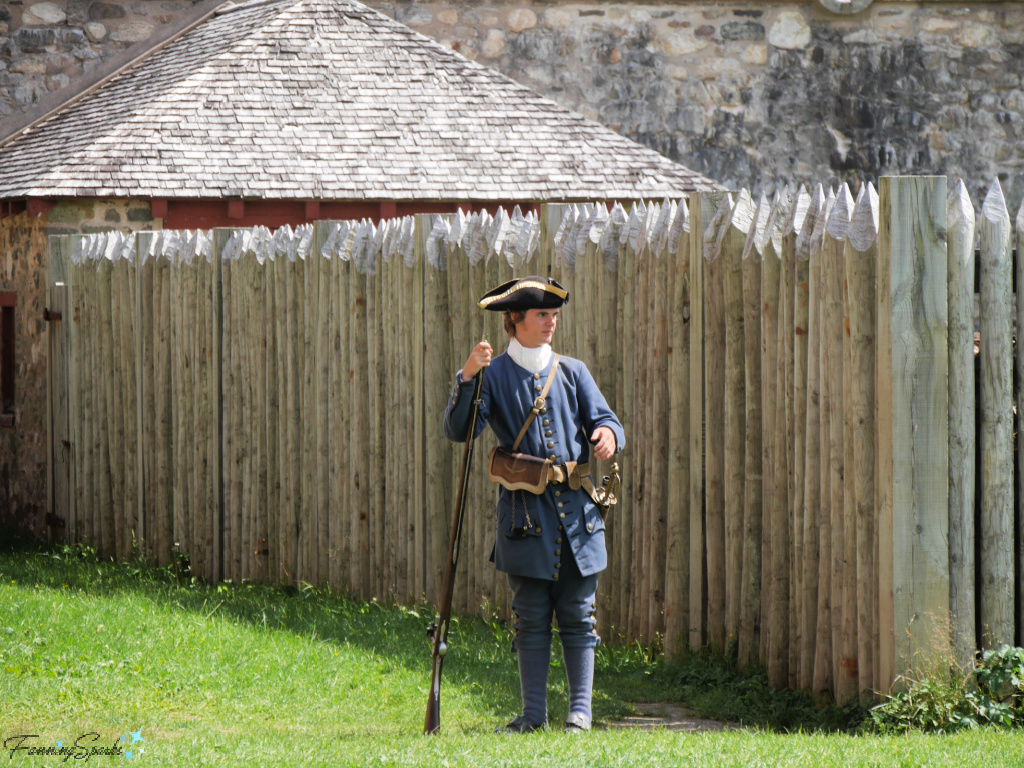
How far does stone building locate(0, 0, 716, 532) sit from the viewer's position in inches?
435

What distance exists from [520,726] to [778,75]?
1264 centimetres

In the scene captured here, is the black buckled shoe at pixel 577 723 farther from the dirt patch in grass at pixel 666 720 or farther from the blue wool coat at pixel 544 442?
the blue wool coat at pixel 544 442

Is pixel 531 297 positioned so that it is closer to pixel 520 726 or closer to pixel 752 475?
pixel 752 475

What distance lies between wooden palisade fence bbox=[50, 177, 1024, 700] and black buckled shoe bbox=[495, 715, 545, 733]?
1054 mm

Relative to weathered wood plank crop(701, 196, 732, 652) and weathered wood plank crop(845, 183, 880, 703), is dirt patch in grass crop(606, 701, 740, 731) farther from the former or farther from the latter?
weathered wood plank crop(845, 183, 880, 703)

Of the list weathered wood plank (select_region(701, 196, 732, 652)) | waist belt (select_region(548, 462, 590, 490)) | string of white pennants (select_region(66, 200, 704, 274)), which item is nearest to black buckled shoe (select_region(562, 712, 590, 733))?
waist belt (select_region(548, 462, 590, 490))

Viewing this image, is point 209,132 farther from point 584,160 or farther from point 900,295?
point 900,295

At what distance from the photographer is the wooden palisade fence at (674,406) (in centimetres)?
456

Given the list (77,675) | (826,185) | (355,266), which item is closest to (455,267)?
(355,266)

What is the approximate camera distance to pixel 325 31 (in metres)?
12.9

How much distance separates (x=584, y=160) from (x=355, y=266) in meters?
5.18

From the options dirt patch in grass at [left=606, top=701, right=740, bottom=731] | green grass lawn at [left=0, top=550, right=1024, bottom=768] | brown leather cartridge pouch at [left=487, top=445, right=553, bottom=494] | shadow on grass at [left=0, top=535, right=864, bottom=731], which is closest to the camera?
green grass lawn at [left=0, top=550, right=1024, bottom=768]

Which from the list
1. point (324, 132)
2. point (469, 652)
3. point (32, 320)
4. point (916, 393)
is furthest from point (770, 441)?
point (32, 320)

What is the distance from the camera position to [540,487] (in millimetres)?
4664
